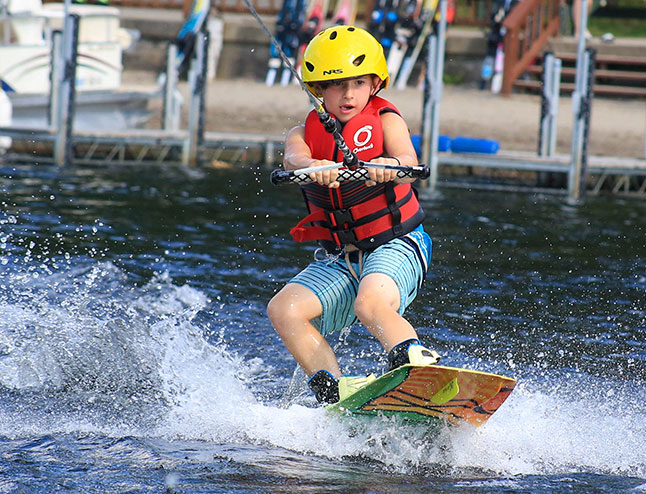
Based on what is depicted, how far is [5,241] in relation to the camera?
806 cm

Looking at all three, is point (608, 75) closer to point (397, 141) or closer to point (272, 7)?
point (272, 7)

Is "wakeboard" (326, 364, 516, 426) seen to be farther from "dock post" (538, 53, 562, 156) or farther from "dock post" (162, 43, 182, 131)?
"dock post" (162, 43, 182, 131)

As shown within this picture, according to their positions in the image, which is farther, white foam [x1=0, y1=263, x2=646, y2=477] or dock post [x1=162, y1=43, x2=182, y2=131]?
dock post [x1=162, y1=43, x2=182, y2=131]

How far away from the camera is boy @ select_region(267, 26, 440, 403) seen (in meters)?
4.38

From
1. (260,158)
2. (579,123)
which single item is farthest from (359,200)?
(260,158)

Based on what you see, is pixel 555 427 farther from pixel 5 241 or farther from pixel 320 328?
pixel 5 241

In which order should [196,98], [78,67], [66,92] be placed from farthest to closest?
[78,67]
[196,98]
[66,92]

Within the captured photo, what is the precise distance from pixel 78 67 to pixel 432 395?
13.2 metres

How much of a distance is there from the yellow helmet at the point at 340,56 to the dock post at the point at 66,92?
8.63m

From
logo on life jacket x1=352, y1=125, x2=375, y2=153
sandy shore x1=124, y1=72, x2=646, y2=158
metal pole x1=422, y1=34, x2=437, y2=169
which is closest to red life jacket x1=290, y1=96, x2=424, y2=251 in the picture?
logo on life jacket x1=352, y1=125, x2=375, y2=153

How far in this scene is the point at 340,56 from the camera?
14.3ft

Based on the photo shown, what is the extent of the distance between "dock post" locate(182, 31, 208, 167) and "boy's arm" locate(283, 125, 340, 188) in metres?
9.27

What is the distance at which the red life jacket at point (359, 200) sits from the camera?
4449 mm

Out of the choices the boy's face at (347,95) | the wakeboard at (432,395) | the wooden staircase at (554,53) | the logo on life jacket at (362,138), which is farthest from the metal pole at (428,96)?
the wakeboard at (432,395)
